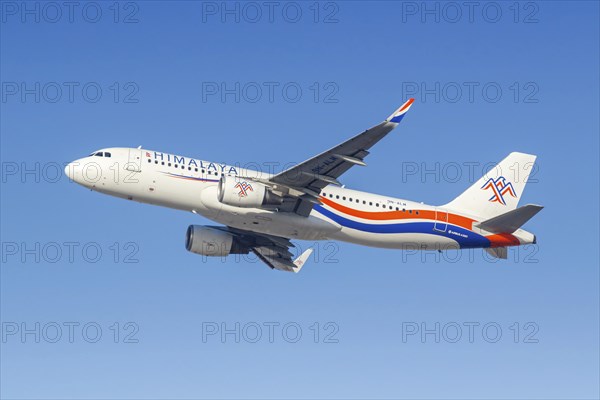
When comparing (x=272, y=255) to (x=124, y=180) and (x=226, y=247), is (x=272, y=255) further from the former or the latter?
(x=124, y=180)

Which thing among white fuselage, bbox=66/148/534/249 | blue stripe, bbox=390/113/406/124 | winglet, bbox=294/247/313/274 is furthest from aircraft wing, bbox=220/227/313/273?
blue stripe, bbox=390/113/406/124

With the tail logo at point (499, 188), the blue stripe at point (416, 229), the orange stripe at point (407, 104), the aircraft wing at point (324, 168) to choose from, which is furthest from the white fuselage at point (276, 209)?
the orange stripe at point (407, 104)

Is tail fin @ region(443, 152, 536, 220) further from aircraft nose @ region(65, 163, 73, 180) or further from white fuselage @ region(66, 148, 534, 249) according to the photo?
aircraft nose @ region(65, 163, 73, 180)

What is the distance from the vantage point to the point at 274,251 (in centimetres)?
6303

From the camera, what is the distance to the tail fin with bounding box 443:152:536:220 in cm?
6138

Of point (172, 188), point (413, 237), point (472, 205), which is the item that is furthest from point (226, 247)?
point (472, 205)

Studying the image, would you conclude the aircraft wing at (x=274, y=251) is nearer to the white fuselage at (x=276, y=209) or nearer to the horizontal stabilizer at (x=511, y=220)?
the white fuselage at (x=276, y=209)

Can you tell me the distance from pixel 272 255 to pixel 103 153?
14.2 meters

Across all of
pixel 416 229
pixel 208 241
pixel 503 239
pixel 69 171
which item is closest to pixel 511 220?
pixel 503 239

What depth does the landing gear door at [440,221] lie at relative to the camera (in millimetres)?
58719

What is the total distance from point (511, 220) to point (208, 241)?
63.0 feet

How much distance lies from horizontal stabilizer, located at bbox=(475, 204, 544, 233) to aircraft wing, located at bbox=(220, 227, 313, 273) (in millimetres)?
12436

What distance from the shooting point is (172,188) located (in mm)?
54000

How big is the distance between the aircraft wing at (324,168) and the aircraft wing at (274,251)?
758 cm
